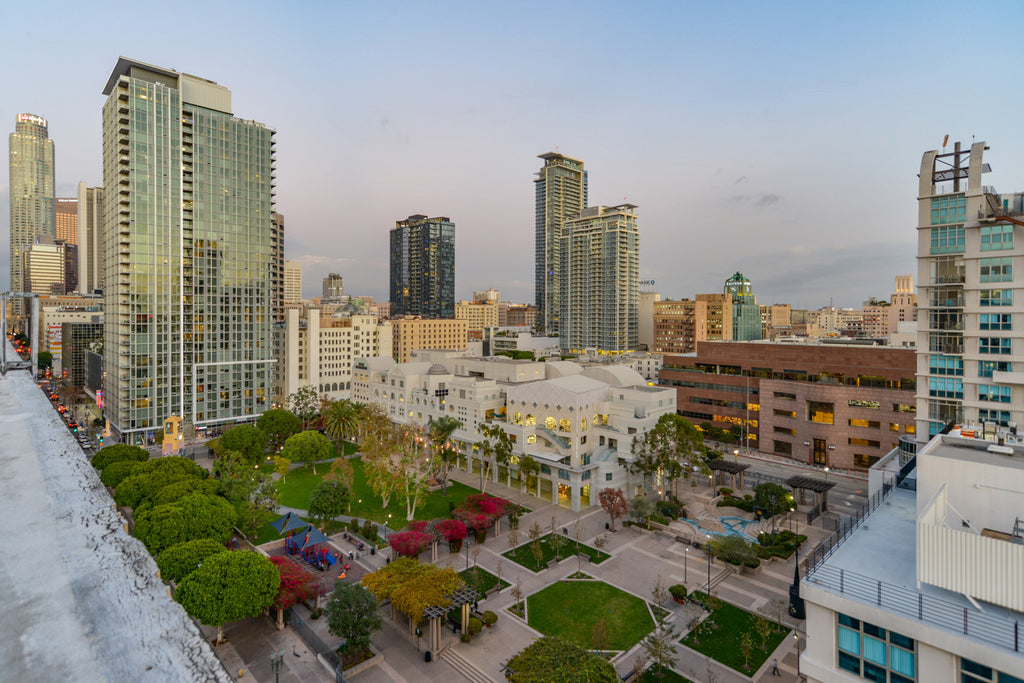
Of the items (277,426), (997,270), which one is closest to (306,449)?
(277,426)

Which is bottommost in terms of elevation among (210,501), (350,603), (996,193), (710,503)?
(710,503)

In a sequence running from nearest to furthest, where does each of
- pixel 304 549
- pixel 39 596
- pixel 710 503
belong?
1. pixel 39 596
2. pixel 304 549
3. pixel 710 503

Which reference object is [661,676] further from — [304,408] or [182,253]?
[182,253]

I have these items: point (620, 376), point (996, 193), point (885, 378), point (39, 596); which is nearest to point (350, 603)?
point (39, 596)

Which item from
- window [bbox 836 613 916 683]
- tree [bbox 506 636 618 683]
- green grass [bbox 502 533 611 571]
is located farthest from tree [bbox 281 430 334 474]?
window [bbox 836 613 916 683]

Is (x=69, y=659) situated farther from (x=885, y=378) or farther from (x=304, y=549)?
(x=885, y=378)

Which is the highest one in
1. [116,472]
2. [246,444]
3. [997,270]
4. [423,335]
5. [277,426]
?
[997,270]
